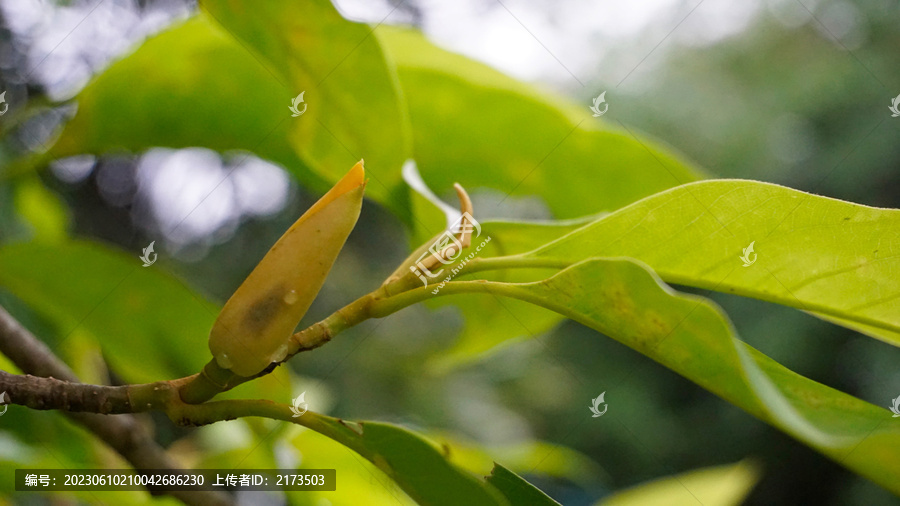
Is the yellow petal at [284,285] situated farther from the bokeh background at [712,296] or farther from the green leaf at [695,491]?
the bokeh background at [712,296]

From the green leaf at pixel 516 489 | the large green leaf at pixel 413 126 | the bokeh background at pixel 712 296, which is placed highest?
the bokeh background at pixel 712 296

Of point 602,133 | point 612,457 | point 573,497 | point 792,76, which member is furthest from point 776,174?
point 602,133

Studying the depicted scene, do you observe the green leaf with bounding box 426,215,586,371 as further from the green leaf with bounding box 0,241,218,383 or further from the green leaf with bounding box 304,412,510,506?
the green leaf with bounding box 0,241,218,383

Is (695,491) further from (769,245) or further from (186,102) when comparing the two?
(186,102)

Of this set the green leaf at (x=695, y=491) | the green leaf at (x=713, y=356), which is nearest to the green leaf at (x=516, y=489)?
the green leaf at (x=713, y=356)

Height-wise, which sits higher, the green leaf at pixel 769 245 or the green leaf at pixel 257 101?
the green leaf at pixel 257 101

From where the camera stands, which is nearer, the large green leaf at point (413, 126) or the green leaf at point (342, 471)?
the large green leaf at point (413, 126)

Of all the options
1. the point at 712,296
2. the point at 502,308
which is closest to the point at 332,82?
the point at 502,308

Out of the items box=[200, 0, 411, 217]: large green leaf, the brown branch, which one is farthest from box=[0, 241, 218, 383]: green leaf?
box=[200, 0, 411, 217]: large green leaf
